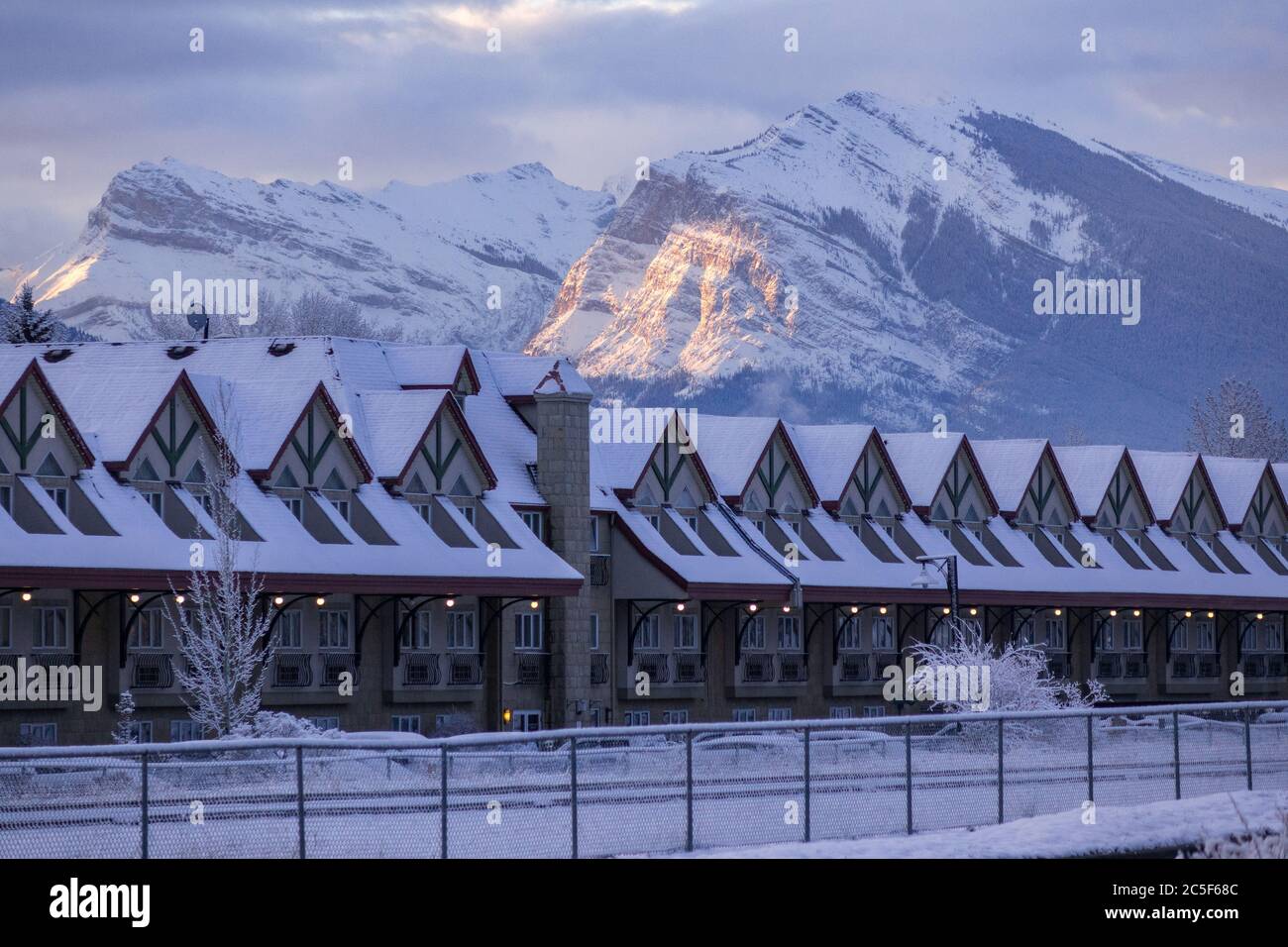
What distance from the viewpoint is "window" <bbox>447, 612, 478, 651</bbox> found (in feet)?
207

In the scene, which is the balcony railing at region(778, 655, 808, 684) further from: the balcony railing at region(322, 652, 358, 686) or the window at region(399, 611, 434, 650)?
the balcony railing at region(322, 652, 358, 686)

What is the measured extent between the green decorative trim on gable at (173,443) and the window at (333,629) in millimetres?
5087

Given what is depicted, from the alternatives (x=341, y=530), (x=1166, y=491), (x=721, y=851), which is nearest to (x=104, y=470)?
(x=341, y=530)

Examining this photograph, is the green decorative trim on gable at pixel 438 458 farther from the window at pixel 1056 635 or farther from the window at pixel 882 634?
the window at pixel 1056 635

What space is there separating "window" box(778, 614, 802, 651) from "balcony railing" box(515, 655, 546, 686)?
10729mm

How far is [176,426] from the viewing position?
189ft

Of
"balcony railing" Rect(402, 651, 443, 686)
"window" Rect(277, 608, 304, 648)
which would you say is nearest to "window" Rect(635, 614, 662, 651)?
"balcony railing" Rect(402, 651, 443, 686)

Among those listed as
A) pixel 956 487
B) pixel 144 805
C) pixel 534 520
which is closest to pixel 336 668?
pixel 534 520

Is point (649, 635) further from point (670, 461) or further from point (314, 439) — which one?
point (314, 439)

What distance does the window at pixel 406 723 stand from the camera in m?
60.4

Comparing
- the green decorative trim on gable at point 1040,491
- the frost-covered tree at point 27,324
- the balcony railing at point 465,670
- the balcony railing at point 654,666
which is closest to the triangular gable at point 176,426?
the balcony railing at point 465,670
